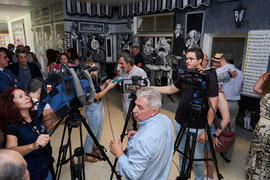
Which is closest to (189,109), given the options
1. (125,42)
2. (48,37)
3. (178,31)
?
(178,31)

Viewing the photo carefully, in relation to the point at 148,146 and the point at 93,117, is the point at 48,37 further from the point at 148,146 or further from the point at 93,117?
the point at 148,146

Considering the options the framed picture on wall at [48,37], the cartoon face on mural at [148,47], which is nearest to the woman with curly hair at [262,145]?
the cartoon face on mural at [148,47]

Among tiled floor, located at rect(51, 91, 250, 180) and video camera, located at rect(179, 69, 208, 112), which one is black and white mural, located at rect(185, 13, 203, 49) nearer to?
tiled floor, located at rect(51, 91, 250, 180)

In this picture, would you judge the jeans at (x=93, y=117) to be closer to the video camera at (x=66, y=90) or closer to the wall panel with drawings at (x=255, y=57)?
the video camera at (x=66, y=90)

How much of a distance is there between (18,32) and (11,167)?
1120 cm

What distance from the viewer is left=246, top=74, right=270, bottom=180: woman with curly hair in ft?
6.19

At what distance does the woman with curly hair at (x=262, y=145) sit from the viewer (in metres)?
1.89

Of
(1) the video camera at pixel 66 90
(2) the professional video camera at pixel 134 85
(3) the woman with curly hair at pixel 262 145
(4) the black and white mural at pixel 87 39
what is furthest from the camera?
(4) the black and white mural at pixel 87 39

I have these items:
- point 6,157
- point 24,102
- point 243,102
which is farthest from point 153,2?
point 6,157

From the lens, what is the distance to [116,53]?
22.7ft

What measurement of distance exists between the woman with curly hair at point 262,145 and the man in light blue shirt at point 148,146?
129 centimetres

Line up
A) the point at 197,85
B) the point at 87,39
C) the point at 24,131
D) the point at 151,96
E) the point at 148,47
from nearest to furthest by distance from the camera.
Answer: the point at 151,96, the point at 24,131, the point at 197,85, the point at 148,47, the point at 87,39

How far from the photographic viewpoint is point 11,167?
29.7 inches

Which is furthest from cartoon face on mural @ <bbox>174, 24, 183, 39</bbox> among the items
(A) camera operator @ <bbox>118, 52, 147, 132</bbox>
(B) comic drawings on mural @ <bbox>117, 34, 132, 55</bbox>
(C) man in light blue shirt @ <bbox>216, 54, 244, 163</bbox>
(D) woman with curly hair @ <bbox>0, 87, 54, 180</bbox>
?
(D) woman with curly hair @ <bbox>0, 87, 54, 180</bbox>
